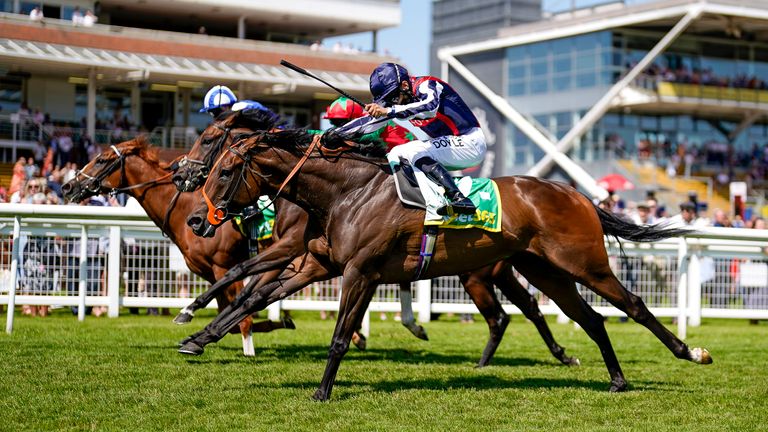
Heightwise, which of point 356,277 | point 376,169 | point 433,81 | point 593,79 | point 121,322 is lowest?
point 121,322

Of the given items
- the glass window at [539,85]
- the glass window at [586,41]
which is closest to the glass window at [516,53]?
the glass window at [539,85]

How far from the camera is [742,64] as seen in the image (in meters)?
37.9

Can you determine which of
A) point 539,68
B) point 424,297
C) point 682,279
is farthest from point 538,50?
point 682,279

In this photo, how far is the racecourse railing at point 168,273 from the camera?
11.0 m

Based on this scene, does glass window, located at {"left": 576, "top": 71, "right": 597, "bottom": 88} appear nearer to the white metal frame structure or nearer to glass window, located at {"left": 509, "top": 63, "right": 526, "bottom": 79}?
the white metal frame structure

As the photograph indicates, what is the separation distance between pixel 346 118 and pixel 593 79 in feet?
90.0

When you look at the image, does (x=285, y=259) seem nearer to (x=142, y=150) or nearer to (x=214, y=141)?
(x=214, y=141)

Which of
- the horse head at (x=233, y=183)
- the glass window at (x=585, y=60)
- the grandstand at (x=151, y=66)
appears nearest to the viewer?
the horse head at (x=233, y=183)

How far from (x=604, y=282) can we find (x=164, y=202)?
14.7ft

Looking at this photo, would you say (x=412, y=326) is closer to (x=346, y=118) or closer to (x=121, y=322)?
(x=346, y=118)

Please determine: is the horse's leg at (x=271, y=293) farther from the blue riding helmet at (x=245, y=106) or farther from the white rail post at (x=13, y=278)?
the white rail post at (x=13, y=278)

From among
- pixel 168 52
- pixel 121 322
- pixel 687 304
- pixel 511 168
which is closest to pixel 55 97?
pixel 168 52

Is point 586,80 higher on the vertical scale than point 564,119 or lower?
higher

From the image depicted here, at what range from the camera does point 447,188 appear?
7.19 m
